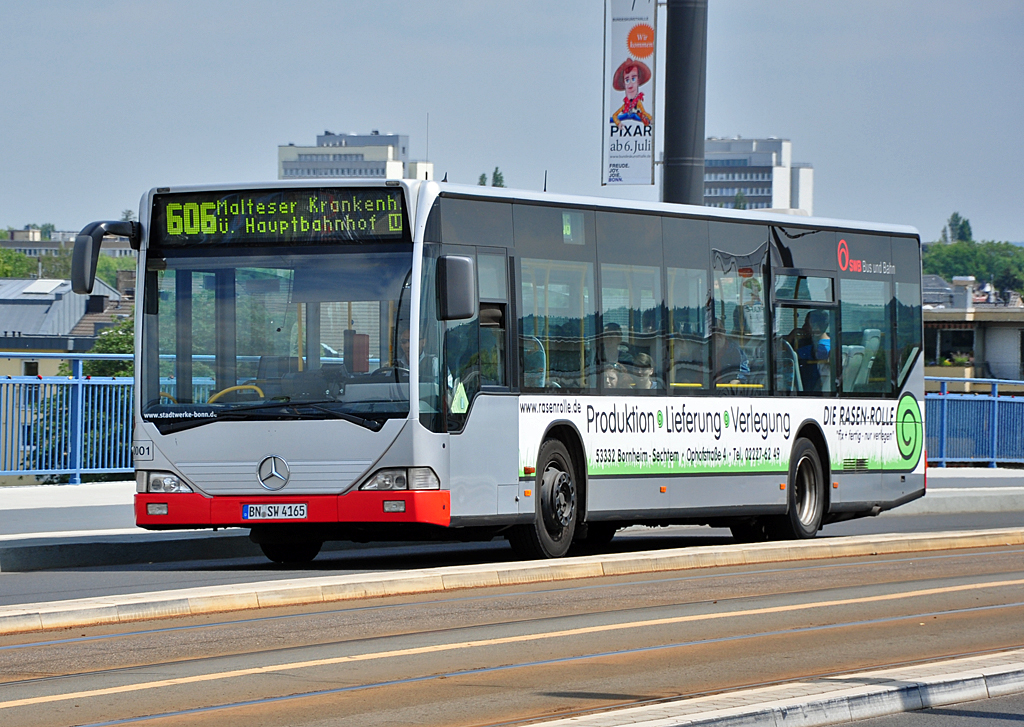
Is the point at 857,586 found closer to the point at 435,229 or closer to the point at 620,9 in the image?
the point at 435,229

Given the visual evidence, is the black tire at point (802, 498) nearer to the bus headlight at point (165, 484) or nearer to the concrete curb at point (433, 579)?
the concrete curb at point (433, 579)

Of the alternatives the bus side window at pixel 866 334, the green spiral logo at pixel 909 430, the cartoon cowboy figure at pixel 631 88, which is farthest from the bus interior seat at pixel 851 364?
the cartoon cowboy figure at pixel 631 88

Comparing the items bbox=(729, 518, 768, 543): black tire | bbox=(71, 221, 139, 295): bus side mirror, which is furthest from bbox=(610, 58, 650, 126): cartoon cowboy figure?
bbox=(71, 221, 139, 295): bus side mirror

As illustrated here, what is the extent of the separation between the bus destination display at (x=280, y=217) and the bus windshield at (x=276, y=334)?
0.37 ft

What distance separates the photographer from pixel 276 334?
43.9 ft

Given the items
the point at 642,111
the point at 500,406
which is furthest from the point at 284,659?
the point at 642,111

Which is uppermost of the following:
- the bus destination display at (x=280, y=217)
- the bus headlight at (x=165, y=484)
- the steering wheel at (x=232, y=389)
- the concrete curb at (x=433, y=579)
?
the bus destination display at (x=280, y=217)

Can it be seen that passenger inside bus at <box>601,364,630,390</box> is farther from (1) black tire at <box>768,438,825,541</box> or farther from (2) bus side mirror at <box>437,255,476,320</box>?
(1) black tire at <box>768,438,825,541</box>

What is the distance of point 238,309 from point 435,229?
5.59 feet

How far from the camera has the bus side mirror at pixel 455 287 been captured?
1323 cm

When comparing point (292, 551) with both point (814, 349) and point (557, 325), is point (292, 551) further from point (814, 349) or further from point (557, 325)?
point (814, 349)

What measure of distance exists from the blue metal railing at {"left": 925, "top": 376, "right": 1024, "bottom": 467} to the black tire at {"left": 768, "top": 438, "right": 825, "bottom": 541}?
1332 centimetres

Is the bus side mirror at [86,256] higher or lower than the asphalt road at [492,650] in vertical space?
higher

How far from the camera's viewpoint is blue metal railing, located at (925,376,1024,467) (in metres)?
31.0
